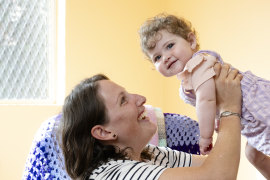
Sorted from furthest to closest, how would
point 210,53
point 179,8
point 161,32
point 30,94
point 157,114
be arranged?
point 179,8
point 30,94
point 157,114
point 161,32
point 210,53

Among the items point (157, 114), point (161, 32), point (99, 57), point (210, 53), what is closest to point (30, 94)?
point (99, 57)

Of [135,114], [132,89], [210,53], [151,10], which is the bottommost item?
[132,89]

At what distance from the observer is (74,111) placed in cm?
123

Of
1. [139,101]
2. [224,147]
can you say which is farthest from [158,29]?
[224,147]

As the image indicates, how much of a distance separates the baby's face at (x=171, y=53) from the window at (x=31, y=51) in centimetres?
176

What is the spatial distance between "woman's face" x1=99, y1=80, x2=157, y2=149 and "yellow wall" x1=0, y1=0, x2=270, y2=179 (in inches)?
60.8

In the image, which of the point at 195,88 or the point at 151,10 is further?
the point at 151,10

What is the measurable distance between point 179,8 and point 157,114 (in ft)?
6.13

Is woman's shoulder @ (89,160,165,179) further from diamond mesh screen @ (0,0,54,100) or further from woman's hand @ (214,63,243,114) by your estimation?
diamond mesh screen @ (0,0,54,100)

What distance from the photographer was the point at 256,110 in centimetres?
126

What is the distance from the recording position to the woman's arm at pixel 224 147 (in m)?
1.03

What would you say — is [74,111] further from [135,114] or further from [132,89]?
[132,89]

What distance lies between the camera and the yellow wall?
2.68 m

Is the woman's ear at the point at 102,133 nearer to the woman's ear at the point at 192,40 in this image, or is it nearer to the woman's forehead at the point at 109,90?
the woman's forehead at the point at 109,90
